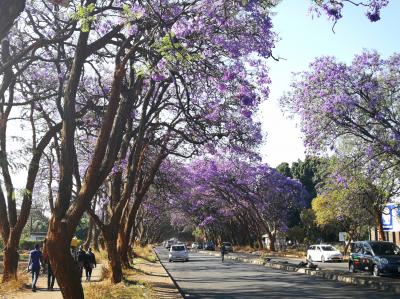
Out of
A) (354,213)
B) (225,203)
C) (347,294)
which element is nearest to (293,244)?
(225,203)

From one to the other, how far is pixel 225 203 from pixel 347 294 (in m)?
46.4

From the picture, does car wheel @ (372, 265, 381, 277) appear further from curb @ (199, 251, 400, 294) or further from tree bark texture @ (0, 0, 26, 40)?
tree bark texture @ (0, 0, 26, 40)

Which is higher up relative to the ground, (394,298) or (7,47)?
(7,47)

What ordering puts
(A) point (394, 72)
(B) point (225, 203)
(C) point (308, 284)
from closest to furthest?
(C) point (308, 284) → (A) point (394, 72) → (B) point (225, 203)

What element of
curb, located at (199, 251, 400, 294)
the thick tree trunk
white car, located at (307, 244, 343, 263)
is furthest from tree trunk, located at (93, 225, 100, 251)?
the thick tree trunk

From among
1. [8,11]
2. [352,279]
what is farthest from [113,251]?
[8,11]

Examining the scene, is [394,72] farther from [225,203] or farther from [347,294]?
[225,203]

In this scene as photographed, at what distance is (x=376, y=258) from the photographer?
24.2 m

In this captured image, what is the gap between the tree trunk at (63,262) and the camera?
9609 millimetres

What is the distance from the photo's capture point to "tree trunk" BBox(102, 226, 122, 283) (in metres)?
17.9

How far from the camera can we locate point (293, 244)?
79.5 meters

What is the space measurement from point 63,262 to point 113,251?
29.2 ft

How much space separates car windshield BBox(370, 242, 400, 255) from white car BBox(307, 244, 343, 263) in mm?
16694

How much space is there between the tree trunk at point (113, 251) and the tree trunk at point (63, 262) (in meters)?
8.18
